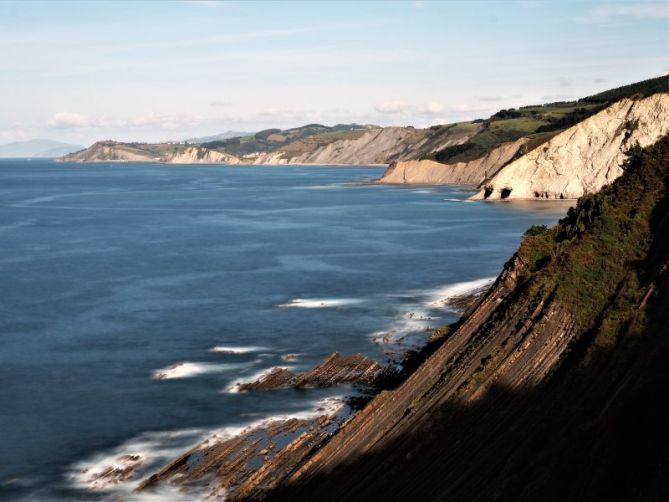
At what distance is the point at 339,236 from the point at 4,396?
219ft

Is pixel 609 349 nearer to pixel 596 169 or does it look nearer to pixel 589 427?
pixel 589 427

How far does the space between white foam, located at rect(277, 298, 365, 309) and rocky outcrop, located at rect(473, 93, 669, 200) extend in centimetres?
7851

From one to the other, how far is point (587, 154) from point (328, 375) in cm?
10450

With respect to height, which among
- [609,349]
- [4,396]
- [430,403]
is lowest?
[4,396]

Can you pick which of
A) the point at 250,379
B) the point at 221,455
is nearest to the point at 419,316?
the point at 250,379

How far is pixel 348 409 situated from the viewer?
41406 millimetres

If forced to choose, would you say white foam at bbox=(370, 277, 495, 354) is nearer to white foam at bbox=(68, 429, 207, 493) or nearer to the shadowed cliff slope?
the shadowed cliff slope

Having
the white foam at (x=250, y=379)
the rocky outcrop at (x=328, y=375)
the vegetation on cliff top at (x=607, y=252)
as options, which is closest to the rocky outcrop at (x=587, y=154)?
the rocky outcrop at (x=328, y=375)

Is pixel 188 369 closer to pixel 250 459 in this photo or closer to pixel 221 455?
pixel 221 455

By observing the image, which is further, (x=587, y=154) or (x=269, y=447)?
(x=587, y=154)

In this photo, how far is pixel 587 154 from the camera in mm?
139375

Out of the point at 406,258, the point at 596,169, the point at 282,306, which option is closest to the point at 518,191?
the point at 596,169

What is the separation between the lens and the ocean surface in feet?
133

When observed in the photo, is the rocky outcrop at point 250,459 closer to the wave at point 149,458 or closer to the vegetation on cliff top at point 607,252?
the wave at point 149,458
